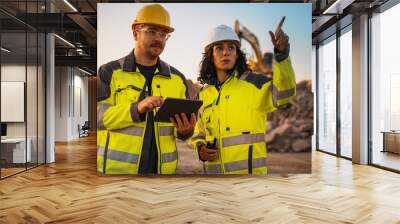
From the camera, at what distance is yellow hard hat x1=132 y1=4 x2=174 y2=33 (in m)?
6.84

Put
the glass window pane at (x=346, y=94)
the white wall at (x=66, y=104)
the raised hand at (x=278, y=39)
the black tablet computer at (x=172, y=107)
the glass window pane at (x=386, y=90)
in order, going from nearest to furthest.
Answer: the black tablet computer at (x=172, y=107) → the raised hand at (x=278, y=39) → the glass window pane at (x=386, y=90) → the glass window pane at (x=346, y=94) → the white wall at (x=66, y=104)

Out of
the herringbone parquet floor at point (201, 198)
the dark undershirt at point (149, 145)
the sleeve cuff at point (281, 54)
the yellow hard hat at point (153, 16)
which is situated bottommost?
the herringbone parquet floor at point (201, 198)

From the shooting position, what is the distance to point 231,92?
Answer: 22.3ft

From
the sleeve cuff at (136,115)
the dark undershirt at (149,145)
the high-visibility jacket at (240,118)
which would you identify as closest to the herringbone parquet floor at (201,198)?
the dark undershirt at (149,145)

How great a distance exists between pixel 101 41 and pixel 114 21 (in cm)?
42

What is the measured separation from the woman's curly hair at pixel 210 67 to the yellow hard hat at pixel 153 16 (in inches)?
32.9

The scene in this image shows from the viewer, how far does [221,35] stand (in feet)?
22.6

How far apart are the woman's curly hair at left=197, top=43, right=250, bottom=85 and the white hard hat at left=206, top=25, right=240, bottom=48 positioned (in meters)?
0.13

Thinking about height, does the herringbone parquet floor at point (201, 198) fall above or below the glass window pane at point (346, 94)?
below

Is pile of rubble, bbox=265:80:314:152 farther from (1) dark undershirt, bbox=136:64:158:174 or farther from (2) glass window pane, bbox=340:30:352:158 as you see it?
(2) glass window pane, bbox=340:30:352:158

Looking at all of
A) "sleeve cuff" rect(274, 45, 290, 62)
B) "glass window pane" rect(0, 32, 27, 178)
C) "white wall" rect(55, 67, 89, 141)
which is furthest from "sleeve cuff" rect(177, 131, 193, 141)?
"white wall" rect(55, 67, 89, 141)

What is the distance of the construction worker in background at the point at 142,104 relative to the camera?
264 inches

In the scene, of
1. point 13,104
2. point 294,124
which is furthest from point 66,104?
point 294,124

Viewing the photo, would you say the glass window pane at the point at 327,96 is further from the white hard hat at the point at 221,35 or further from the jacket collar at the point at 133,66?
the jacket collar at the point at 133,66
